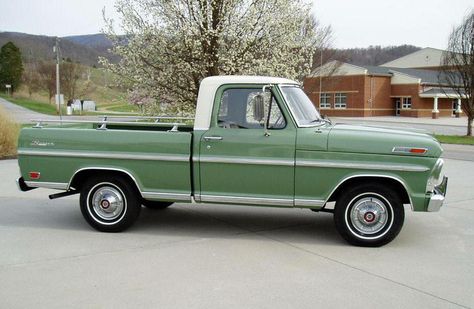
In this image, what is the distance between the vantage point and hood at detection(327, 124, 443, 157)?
5.92m

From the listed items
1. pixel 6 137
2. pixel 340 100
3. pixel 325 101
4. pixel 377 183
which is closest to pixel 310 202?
pixel 377 183

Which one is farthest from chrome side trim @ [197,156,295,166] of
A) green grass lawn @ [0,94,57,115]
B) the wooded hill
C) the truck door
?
the wooded hill

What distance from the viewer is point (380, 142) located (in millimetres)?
6008

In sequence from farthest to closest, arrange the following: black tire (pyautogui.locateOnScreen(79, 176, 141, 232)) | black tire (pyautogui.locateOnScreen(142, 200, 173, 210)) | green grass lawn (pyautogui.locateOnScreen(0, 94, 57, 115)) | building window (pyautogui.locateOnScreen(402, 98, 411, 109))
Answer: building window (pyautogui.locateOnScreen(402, 98, 411, 109))
green grass lawn (pyautogui.locateOnScreen(0, 94, 57, 115))
black tire (pyautogui.locateOnScreen(142, 200, 173, 210))
black tire (pyautogui.locateOnScreen(79, 176, 141, 232))

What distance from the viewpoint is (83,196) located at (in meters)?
6.79

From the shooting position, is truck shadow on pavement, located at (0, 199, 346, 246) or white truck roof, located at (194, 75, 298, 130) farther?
truck shadow on pavement, located at (0, 199, 346, 246)

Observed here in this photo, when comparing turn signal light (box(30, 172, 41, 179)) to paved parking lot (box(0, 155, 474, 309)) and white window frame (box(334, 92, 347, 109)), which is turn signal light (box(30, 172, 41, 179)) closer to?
paved parking lot (box(0, 155, 474, 309))

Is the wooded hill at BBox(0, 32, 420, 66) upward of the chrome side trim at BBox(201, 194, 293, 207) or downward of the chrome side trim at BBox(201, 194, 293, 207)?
upward

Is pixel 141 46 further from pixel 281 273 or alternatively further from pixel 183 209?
pixel 281 273

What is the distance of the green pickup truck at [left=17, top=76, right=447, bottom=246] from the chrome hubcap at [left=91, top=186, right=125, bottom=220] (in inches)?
0.5

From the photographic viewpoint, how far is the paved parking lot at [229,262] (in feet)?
14.9

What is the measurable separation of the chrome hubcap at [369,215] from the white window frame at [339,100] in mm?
A: 58435

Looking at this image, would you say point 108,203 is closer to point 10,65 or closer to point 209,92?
point 209,92

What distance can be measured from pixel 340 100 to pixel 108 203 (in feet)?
195
